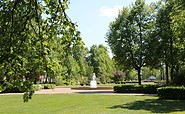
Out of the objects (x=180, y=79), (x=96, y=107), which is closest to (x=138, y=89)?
(x=180, y=79)

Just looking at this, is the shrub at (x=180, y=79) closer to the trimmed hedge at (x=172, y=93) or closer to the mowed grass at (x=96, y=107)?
the trimmed hedge at (x=172, y=93)

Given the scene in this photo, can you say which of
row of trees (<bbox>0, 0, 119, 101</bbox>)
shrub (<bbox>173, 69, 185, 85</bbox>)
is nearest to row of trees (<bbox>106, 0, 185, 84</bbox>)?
shrub (<bbox>173, 69, 185, 85</bbox>)

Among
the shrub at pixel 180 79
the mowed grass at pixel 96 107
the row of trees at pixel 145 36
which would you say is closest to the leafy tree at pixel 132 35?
the row of trees at pixel 145 36

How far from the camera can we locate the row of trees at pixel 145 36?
74.1 feet

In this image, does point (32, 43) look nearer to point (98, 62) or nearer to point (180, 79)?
point (180, 79)

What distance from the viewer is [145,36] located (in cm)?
2389

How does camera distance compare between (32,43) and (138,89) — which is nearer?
(32,43)

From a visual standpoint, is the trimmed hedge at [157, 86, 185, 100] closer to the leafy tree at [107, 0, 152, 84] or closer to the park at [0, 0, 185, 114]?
the park at [0, 0, 185, 114]

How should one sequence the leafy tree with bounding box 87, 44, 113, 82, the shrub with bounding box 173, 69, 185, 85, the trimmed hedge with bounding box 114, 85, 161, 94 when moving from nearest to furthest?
the shrub with bounding box 173, 69, 185, 85, the trimmed hedge with bounding box 114, 85, 161, 94, the leafy tree with bounding box 87, 44, 113, 82

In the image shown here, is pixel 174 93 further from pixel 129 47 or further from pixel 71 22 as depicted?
pixel 71 22

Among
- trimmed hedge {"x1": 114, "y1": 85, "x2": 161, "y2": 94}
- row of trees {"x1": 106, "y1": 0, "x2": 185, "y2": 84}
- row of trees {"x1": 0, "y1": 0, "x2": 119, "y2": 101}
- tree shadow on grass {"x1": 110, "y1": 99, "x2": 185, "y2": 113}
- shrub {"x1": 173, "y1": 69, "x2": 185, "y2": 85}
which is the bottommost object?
tree shadow on grass {"x1": 110, "y1": 99, "x2": 185, "y2": 113}

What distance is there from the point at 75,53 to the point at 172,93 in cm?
1191

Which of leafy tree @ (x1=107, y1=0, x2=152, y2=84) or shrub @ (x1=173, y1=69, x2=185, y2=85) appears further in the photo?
leafy tree @ (x1=107, y1=0, x2=152, y2=84)

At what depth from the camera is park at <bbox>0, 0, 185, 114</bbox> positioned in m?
4.19
